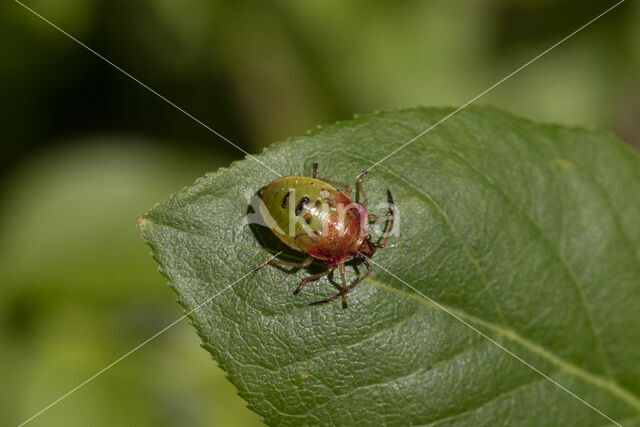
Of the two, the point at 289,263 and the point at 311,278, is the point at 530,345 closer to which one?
the point at 311,278

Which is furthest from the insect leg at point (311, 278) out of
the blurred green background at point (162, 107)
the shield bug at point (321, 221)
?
the blurred green background at point (162, 107)

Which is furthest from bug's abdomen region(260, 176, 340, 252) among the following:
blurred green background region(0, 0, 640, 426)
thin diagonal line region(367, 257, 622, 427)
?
blurred green background region(0, 0, 640, 426)

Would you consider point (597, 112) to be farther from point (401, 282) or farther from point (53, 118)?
point (53, 118)

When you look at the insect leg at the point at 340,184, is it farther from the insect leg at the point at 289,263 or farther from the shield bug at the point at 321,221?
the insect leg at the point at 289,263

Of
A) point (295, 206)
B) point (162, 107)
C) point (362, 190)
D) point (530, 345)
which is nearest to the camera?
point (530, 345)

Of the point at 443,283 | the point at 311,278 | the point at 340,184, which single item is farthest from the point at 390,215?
the point at 311,278
